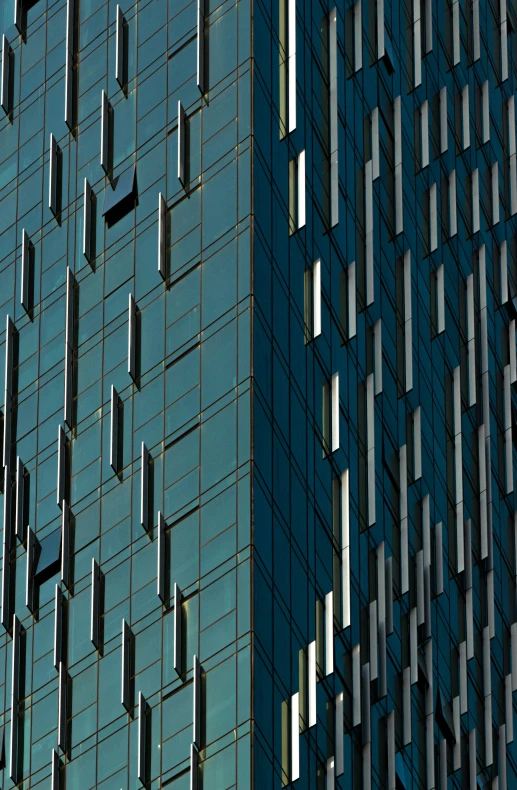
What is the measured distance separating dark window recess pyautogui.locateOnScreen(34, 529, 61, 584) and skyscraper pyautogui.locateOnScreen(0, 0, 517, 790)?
0.08 m

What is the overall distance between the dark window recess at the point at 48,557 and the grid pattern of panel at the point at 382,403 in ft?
27.4

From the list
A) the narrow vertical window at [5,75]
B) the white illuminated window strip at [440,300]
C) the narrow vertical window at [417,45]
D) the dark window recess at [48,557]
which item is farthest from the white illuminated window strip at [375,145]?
the dark window recess at [48,557]

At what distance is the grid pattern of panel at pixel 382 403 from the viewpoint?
7156 cm

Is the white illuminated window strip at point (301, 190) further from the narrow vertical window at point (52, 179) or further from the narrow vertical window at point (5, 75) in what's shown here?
the narrow vertical window at point (5, 75)

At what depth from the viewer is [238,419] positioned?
7075cm

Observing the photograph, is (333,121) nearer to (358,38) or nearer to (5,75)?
(358,38)

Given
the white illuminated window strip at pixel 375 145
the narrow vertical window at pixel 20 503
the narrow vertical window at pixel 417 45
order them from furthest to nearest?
1. the narrow vertical window at pixel 417 45
2. the white illuminated window strip at pixel 375 145
3. the narrow vertical window at pixel 20 503

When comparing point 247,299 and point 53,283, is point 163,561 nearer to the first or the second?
point 247,299

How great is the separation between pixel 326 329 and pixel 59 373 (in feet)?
28.7

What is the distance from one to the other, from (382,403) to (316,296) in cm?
655

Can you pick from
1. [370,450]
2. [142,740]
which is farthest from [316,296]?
[142,740]

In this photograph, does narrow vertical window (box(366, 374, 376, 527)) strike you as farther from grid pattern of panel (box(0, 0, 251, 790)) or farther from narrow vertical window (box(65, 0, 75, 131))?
narrow vertical window (box(65, 0, 75, 131))

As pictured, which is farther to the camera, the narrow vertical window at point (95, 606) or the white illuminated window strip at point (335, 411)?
the white illuminated window strip at point (335, 411)

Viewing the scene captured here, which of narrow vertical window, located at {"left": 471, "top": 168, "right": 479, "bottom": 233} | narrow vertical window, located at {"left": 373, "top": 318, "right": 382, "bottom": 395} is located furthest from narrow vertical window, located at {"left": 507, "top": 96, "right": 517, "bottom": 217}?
narrow vertical window, located at {"left": 373, "top": 318, "right": 382, "bottom": 395}
